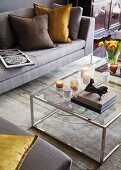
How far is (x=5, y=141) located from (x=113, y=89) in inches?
51.8

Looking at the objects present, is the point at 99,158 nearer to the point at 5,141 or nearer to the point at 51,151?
the point at 51,151

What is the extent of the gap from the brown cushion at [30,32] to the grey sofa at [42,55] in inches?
3.0

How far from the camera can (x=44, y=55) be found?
9.90ft

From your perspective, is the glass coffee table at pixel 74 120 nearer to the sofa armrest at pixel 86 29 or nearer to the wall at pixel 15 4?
the sofa armrest at pixel 86 29

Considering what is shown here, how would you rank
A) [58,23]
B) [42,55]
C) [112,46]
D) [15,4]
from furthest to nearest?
[15,4] → [58,23] → [42,55] → [112,46]

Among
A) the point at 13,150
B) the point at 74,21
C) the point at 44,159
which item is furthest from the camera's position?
the point at 74,21

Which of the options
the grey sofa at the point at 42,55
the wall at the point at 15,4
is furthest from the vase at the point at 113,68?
the wall at the point at 15,4

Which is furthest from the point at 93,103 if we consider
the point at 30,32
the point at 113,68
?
the point at 30,32

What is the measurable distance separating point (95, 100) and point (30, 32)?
1427mm

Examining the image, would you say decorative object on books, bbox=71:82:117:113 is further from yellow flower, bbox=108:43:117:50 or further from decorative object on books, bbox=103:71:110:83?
yellow flower, bbox=108:43:117:50

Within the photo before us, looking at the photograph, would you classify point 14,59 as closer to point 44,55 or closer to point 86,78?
point 44,55

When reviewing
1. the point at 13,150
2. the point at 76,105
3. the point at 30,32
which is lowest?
the point at 76,105

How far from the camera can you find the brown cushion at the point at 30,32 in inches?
121

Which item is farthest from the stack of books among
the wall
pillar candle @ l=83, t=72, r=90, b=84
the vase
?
the wall
